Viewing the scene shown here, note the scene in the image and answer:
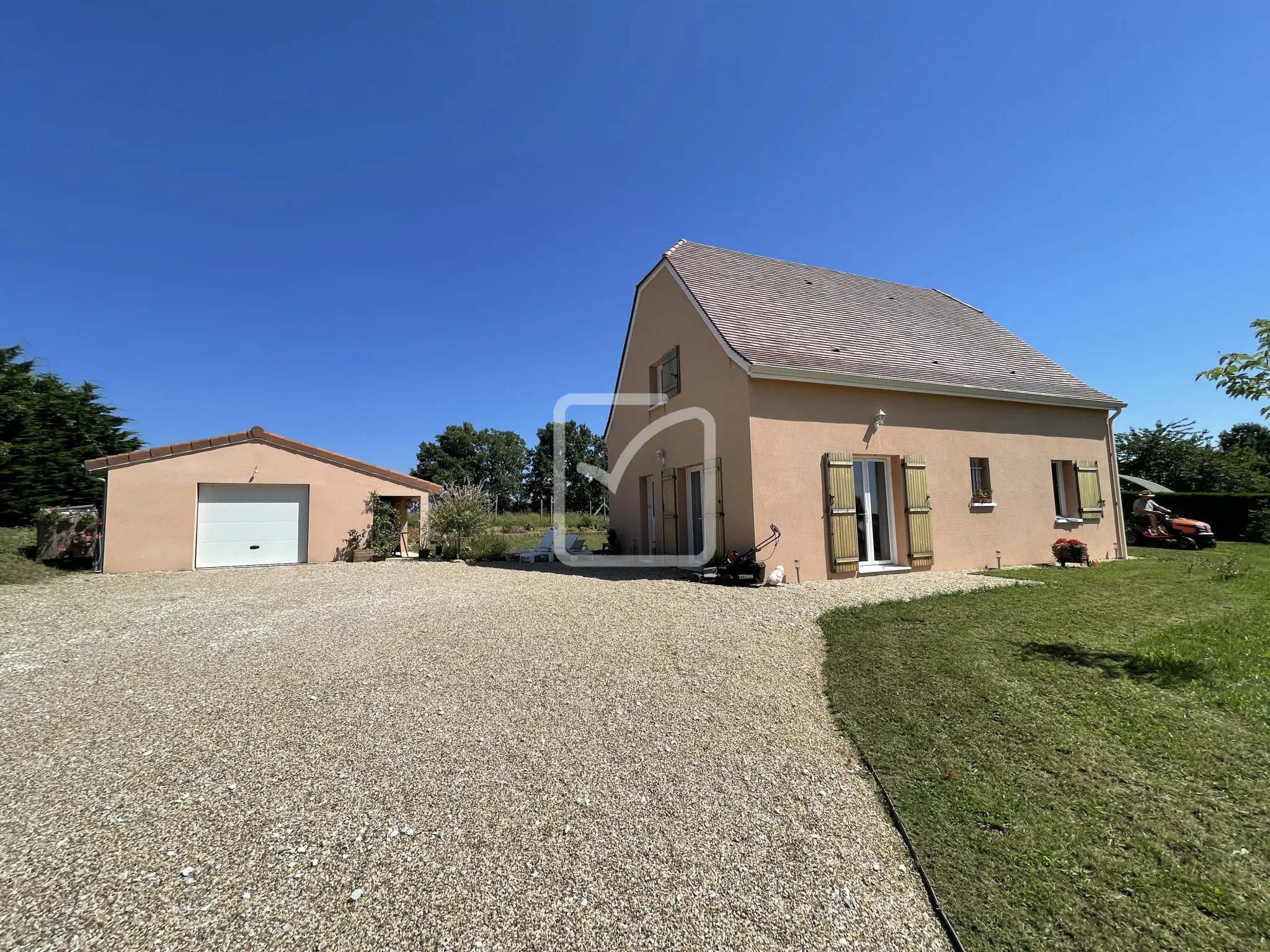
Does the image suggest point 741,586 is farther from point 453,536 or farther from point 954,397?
point 453,536

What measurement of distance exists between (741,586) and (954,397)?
594 cm

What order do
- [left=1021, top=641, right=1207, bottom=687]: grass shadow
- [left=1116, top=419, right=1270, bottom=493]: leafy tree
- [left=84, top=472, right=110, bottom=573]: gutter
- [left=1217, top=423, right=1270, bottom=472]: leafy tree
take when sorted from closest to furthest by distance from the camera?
[left=1021, top=641, right=1207, bottom=687]: grass shadow, [left=84, top=472, right=110, bottom=573]: gutter, [left=1116, top=419, right=1270, bottom=493]: leafy tree, [left=1217, top=423, right=1270, bottom=472]: leafy tree

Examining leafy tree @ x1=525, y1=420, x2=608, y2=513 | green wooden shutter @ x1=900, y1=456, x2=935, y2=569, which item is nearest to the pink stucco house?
green wooden shutter @ x1=900, y1=456, x2=935, y2=569

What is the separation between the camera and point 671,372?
37.2 feet

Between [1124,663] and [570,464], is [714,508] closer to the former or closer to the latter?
[1124,663]

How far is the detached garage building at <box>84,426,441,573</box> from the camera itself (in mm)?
11117

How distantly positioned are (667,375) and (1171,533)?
1341 cm

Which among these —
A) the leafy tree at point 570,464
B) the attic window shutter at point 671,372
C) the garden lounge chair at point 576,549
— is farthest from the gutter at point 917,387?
the leafy tree at point 570,464

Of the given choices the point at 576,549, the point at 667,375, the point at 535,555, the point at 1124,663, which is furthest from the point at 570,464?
the point at 1124,663

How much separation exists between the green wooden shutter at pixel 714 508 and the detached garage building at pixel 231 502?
873 centimetres

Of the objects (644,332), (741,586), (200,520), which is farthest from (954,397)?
(200,520)

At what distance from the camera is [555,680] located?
14.0 ft

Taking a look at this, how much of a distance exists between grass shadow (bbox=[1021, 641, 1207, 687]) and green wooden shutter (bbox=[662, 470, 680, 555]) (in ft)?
22.2

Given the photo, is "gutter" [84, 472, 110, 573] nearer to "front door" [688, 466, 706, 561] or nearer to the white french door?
the white french door
